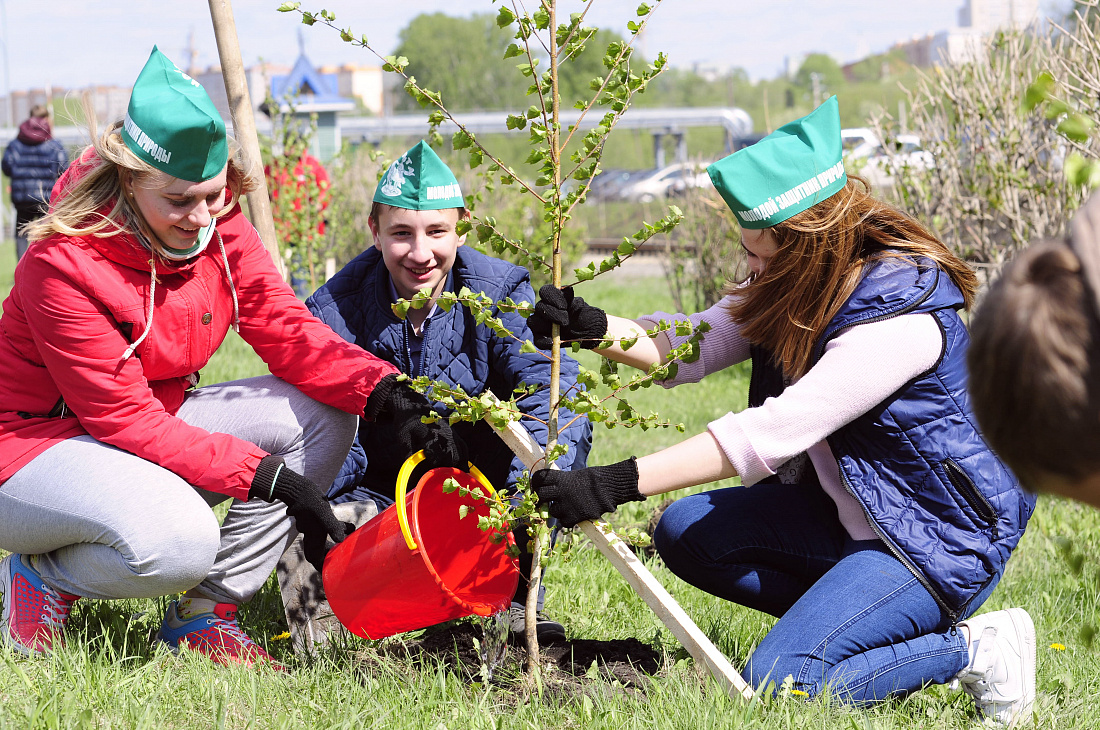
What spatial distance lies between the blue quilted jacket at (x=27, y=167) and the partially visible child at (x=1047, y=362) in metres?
10.6

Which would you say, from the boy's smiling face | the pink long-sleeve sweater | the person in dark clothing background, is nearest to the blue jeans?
the pink long-sleeve sweater

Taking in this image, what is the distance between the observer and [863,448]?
2.23 meters

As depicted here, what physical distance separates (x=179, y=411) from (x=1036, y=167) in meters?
4.58

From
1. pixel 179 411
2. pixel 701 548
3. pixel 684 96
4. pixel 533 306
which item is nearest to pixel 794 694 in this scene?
pixel 701 548

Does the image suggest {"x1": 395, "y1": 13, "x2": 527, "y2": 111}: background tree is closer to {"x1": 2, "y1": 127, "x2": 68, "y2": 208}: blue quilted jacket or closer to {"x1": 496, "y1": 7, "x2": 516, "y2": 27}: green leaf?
{"x1": 2, "y1": 127, "x2": 68, "y2": 208}: blue quilted jacket

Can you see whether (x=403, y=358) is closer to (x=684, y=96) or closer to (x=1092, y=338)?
(x=1092, y=338)

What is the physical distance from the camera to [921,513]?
2189 millimetres

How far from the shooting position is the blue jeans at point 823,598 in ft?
7.10

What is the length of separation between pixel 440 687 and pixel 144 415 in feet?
3.18

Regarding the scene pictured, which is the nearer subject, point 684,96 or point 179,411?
point 179,411

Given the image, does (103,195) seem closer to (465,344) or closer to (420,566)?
(465,344)

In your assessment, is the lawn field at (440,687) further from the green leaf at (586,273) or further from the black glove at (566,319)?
the green leaf at (586,273)

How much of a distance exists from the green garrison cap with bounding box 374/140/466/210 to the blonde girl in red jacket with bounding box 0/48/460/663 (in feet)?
1.24

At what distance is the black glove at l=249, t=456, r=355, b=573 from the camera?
2369mm
